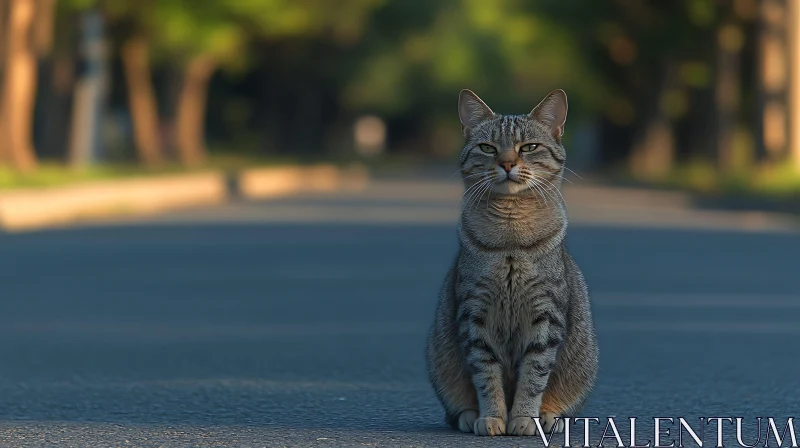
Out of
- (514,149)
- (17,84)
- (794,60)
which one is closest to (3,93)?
(17,84)

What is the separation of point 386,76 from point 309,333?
191 feet

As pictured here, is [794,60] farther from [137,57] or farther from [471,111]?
[471,111]

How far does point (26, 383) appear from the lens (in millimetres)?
9305

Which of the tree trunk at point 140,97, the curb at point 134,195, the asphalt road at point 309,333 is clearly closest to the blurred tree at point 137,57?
the tree trunk at point 140,97

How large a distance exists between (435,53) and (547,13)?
A: 49.7ft

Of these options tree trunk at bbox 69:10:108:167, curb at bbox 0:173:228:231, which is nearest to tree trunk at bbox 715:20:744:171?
curb at bbox 0:173:228:231

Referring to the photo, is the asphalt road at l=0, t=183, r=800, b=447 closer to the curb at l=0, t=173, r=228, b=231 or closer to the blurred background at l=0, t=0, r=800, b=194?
the curb at l=0, t=173, r=228, b=231

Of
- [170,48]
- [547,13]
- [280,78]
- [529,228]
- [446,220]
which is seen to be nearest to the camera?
[529,228]

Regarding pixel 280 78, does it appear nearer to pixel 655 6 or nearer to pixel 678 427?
pixel 655 6

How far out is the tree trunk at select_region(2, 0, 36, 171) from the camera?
117 feet

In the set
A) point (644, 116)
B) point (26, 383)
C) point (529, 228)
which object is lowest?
point (26, 383)

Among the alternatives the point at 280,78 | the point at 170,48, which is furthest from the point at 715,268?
the point at 280,78

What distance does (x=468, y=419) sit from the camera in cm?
727

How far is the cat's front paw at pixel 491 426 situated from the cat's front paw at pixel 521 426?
0.03 metres
